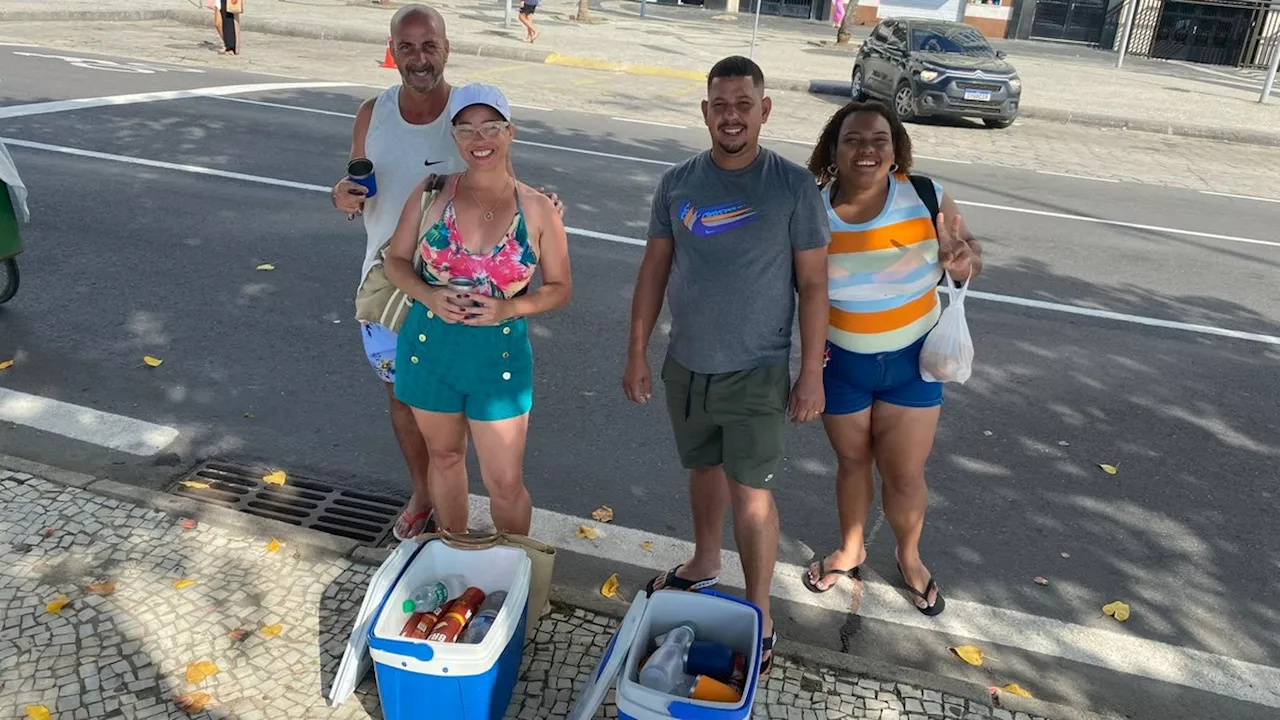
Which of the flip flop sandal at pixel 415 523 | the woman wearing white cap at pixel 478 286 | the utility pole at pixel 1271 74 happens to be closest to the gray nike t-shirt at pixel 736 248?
the woman wearing white cap at pixel 478 286

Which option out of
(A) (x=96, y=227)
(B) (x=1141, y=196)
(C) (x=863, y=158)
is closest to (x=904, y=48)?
(B) (x=1141, y=196)

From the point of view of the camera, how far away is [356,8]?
2678 cm

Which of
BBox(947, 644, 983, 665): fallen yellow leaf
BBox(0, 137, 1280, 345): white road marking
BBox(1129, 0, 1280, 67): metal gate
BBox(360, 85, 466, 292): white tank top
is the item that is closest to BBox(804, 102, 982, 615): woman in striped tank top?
BBox(947, 644, 983, 665): fallen yellow leaf

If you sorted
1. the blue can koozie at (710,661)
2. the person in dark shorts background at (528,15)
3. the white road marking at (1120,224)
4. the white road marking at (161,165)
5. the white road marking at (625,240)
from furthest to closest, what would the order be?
the person in dark shorts background at (528,15), the white road marking at (1120,224), the white road marking at (161,165), the white road marking at (625,240), the blue can koozie at (710,661)

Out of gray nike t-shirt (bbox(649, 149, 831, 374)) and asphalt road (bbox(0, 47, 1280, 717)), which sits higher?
gray nike t-shirt (bbox(649, 149, 831, 374))

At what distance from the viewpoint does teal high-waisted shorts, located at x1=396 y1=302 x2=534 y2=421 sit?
3225 millimetres

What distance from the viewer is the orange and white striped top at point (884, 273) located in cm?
338

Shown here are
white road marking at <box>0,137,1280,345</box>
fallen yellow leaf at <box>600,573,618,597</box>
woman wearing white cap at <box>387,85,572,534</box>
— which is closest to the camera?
woman wearing white cap at <box>387,85,572,534</box>

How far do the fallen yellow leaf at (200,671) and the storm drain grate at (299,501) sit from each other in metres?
0.93

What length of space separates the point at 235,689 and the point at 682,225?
206 centimetres

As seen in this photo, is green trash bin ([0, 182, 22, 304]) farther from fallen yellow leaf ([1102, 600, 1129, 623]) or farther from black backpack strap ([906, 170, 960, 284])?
fallen yellow leaf ([1102, 600, 1129, 623])

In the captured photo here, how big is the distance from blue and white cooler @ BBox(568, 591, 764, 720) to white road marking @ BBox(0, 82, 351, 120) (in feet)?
35.8

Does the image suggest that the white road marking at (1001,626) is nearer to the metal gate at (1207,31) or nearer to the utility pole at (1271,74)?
the utility pole at (1271,74)

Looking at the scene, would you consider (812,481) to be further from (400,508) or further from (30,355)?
(30,355)
